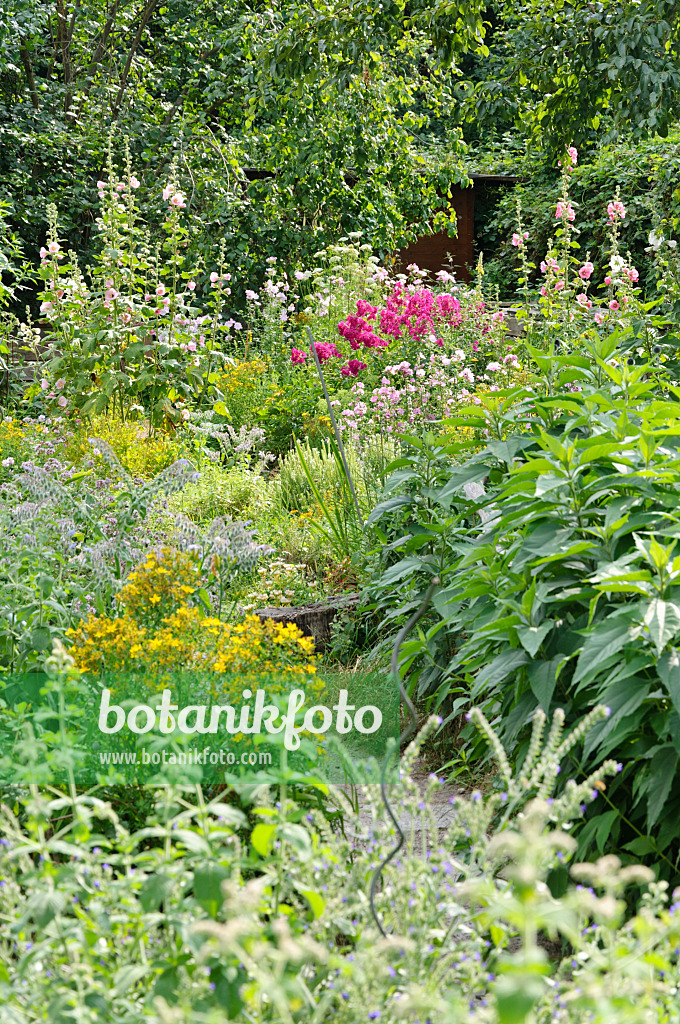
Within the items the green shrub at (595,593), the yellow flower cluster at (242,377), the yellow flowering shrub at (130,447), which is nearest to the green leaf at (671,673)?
the green shrub at (595,593)

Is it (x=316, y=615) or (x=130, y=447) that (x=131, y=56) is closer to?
(x=130, y=447)

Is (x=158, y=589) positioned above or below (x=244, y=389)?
below

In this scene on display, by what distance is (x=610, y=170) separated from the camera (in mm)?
12922

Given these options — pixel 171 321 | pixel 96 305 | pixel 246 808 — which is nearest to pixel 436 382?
pixel 171 321

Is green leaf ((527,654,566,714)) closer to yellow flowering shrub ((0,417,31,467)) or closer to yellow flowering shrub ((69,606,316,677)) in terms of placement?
yellow flowering shrub ((69,606,316,677))

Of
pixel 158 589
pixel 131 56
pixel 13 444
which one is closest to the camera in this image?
pixel 158 589

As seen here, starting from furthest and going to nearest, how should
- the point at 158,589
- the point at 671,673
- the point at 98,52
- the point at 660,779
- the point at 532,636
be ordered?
the point at 98,52, the point at 158,589, the point at 532,636, the point at 660,779, the point at 671,673

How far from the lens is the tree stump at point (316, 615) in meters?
4.00

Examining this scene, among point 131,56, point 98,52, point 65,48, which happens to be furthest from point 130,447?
point 65,48

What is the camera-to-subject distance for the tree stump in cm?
400

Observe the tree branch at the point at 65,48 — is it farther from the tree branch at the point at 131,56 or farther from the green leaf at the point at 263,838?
the green leaf at the point at 263,838

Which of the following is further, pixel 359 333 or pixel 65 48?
pixel 65 48

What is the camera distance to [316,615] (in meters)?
4.05

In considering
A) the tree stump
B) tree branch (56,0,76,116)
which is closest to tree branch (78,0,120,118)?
tree branch (56,0,76,116)
